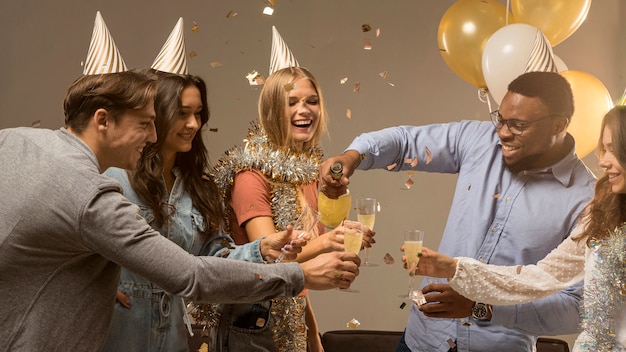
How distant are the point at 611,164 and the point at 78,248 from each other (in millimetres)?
1442

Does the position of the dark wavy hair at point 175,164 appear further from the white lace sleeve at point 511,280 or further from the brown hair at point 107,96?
the white lace sleeve at point 511,280

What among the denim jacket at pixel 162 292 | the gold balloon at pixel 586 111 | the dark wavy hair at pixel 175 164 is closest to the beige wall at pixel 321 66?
the gold balloon at pixel 586 111

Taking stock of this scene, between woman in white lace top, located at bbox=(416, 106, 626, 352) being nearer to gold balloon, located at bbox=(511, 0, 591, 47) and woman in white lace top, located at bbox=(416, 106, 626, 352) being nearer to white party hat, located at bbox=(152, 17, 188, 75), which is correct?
gold balloon, located at bbox=(511, 0, 591, 47)

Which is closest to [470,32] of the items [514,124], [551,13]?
[551,13]

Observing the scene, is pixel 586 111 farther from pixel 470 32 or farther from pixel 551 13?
pixel 470 32

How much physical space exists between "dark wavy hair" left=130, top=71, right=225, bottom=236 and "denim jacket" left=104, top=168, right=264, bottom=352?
0.02 m

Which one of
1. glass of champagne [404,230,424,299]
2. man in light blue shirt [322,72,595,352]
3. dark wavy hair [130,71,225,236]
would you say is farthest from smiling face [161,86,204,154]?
glass of champagne [404,230,424,299]

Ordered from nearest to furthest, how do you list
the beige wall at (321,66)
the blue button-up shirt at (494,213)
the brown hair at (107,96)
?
1. the brown hair at (107,96)
2. the blue button-up shirt at (494,213)
3. the beige wall at (321,66)

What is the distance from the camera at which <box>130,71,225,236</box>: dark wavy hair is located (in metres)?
2.37

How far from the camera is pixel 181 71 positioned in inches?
109

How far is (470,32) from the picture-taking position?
2791 millimetres

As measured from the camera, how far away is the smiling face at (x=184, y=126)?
97.3 inches

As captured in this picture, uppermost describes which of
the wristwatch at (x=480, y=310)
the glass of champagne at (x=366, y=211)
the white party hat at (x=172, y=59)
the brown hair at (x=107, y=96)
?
the white party hat at (x=172, y=59)

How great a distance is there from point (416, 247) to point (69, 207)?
3.41 ft
